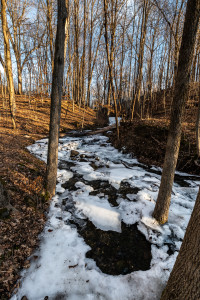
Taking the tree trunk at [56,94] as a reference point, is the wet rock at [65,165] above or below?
below

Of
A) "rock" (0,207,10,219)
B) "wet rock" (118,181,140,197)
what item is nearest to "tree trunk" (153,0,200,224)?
"wet rock" (118,181,140,197)

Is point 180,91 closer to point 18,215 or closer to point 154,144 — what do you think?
point 18,215

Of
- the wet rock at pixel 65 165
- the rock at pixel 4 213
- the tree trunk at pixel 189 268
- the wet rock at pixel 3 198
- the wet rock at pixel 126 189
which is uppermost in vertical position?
the tree trunk at pixel 189 268

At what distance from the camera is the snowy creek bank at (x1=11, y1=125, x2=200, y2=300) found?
2.50 m

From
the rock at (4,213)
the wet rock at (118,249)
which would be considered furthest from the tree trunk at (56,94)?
the wet rock at (118,249)

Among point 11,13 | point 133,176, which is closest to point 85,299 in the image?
point 133,176

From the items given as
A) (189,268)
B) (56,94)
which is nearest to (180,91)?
(189,268)

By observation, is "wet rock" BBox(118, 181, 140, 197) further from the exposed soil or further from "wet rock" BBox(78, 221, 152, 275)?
the exposed soil

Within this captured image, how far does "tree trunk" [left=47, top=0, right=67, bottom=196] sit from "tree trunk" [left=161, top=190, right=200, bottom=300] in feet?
12.9

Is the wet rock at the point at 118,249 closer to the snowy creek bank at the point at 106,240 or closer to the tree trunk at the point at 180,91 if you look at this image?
the snowy creek bank at the point at 106,240

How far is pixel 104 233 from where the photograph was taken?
3721 mm

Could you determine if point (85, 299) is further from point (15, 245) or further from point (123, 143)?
point (123, 143)

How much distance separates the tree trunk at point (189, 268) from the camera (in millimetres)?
1439

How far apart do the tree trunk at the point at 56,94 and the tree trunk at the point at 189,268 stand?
12.9ft
